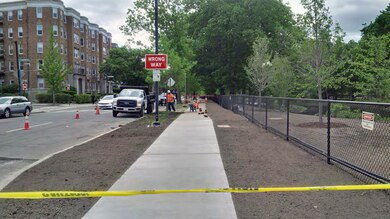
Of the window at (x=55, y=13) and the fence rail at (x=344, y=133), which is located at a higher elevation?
the window at (x=55, y=13)

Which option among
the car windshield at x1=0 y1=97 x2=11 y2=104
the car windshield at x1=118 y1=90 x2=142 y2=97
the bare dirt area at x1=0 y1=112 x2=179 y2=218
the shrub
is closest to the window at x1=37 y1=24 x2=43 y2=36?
the shrub

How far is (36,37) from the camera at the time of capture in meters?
63.4

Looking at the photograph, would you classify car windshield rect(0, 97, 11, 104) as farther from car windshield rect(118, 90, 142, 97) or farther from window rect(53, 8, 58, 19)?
window rect(53, 8, 58, 19)

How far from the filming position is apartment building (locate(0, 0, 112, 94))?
207 feet

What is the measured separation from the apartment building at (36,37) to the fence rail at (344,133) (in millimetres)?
56377

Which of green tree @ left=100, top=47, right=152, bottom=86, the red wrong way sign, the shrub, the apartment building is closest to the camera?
the red wrong way sign

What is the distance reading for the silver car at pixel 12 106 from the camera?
2616 cm

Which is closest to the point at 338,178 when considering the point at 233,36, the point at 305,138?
the point at 305,138

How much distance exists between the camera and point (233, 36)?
153 feet

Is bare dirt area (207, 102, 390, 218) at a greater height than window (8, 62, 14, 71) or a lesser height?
lesser

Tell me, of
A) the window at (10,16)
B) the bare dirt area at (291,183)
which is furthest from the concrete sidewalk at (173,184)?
the window at (10,16)

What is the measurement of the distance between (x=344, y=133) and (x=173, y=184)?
3573 millimetres

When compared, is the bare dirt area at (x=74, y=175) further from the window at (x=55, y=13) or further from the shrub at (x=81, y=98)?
the window at (x=55, y=13)

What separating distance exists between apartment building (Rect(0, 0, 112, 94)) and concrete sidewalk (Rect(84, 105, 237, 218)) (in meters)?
56.5
